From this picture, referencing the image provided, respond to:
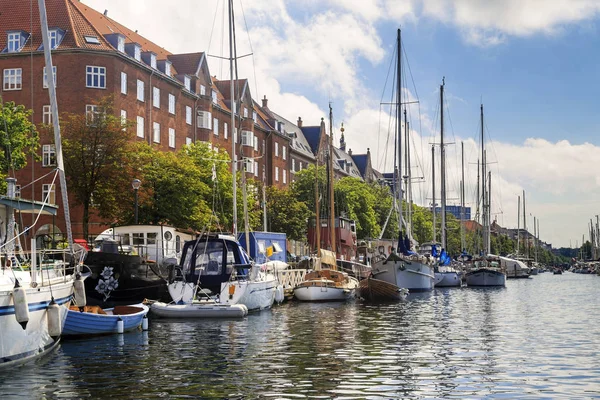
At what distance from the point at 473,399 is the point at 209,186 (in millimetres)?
45355

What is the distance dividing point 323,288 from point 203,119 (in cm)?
4180

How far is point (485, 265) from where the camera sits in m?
78.9

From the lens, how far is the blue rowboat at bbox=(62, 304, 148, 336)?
24109 millimetres

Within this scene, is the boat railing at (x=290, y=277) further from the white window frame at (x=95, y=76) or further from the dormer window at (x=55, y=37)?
the dormer window at (x=55, y=37)

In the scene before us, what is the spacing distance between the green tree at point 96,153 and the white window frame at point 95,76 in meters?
15.3

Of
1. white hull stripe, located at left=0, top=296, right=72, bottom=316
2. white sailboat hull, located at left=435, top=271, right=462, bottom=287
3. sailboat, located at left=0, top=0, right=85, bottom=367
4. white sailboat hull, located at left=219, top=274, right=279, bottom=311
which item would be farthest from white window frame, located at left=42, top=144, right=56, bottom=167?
white hull stripe, located at left=0, top=296, right=72, bottom=316

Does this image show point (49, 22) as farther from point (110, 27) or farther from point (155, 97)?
point (155, 97)

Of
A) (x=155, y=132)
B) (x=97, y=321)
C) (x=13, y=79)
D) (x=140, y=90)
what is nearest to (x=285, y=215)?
(x=155, y=132)

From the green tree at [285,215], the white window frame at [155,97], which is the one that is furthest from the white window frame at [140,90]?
the green tree at [285,215]

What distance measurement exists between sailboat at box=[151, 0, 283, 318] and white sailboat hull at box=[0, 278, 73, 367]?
10300mm

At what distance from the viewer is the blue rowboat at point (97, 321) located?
24109mm

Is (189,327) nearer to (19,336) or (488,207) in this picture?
→ (19,336)

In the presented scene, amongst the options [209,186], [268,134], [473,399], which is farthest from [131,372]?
[268,134]

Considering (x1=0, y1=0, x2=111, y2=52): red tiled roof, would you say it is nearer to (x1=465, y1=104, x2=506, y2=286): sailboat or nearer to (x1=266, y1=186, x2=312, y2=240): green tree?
(x1=266, y1=186, x2=312, y2=240): green tree
